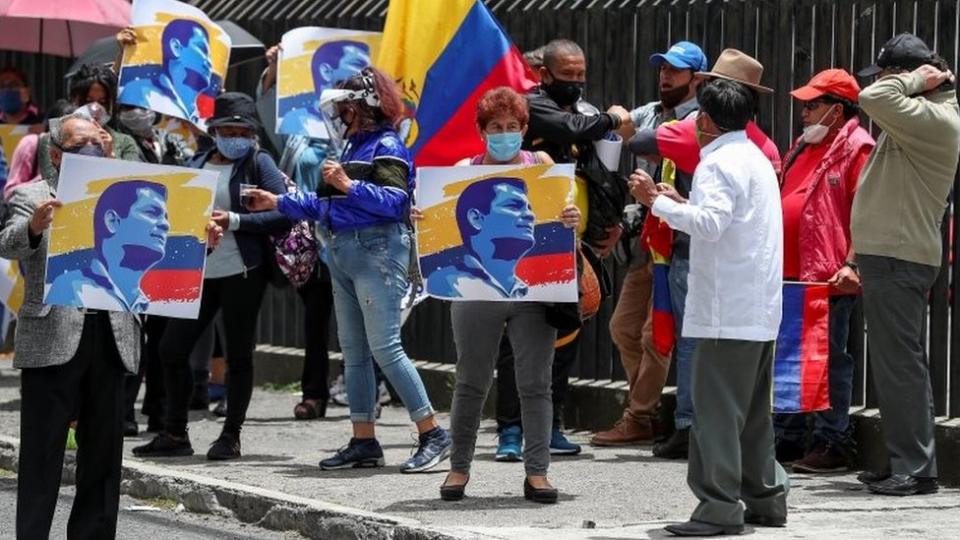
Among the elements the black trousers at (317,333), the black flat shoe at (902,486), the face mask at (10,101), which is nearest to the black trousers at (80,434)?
the black flat shoe at (902,486)

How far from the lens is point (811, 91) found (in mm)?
9977

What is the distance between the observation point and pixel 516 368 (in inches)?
362

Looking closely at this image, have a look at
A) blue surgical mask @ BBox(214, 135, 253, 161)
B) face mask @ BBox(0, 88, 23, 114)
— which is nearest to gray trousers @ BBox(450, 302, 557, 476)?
blue surgical mask @ BBox(214, 135, 253, 161)

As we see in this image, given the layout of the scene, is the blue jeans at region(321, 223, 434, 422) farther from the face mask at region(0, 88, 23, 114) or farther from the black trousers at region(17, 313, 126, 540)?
the face mask at region(0, 88, 23, 114)

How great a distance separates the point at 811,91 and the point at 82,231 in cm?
395

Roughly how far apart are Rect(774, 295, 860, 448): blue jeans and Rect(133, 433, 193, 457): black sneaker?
133 inches

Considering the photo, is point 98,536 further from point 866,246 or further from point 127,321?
point 866,246

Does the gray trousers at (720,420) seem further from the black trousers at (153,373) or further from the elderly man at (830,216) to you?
the black trousers at (153,373)

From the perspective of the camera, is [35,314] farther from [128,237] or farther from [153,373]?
[153,373]

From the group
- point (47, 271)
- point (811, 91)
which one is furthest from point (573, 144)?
point (47, 271)

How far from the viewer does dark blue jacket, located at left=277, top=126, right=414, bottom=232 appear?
9.83 metres

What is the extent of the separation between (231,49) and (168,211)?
6.31 metres

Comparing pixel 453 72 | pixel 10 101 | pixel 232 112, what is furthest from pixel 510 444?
pixel 10 101

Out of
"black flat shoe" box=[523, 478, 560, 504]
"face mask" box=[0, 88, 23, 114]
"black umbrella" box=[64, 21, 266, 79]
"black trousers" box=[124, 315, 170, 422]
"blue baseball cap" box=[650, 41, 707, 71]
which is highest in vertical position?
"black umbrella" box=[64, 21, 266, 79]
